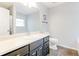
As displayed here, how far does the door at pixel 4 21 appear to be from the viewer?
3.95 feet

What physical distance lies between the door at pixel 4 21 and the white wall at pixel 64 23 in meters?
0.73

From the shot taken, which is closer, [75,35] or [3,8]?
[3,8]

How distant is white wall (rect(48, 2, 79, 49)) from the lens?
4.82 feet

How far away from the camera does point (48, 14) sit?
1.47 meters

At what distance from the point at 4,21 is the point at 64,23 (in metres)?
1.04

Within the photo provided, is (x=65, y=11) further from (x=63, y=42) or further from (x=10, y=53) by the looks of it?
(x=10, y=53)

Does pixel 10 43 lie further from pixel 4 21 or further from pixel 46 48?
pixel 46 48

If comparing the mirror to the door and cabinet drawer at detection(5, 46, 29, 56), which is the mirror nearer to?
the door

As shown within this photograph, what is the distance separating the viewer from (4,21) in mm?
1249

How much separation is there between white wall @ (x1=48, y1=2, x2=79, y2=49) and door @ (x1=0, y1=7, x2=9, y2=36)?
0.73 m

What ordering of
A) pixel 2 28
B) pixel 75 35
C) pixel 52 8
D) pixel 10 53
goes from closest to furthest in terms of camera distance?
pixel 10 53 < pixel 2 28 < pixel 52 8 < pixel 75 35

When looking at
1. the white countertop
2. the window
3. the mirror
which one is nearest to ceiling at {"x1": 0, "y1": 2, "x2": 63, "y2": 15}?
the mirror

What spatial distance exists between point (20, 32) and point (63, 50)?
915 mm

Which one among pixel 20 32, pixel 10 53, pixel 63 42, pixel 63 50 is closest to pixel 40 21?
pixel 20 32
